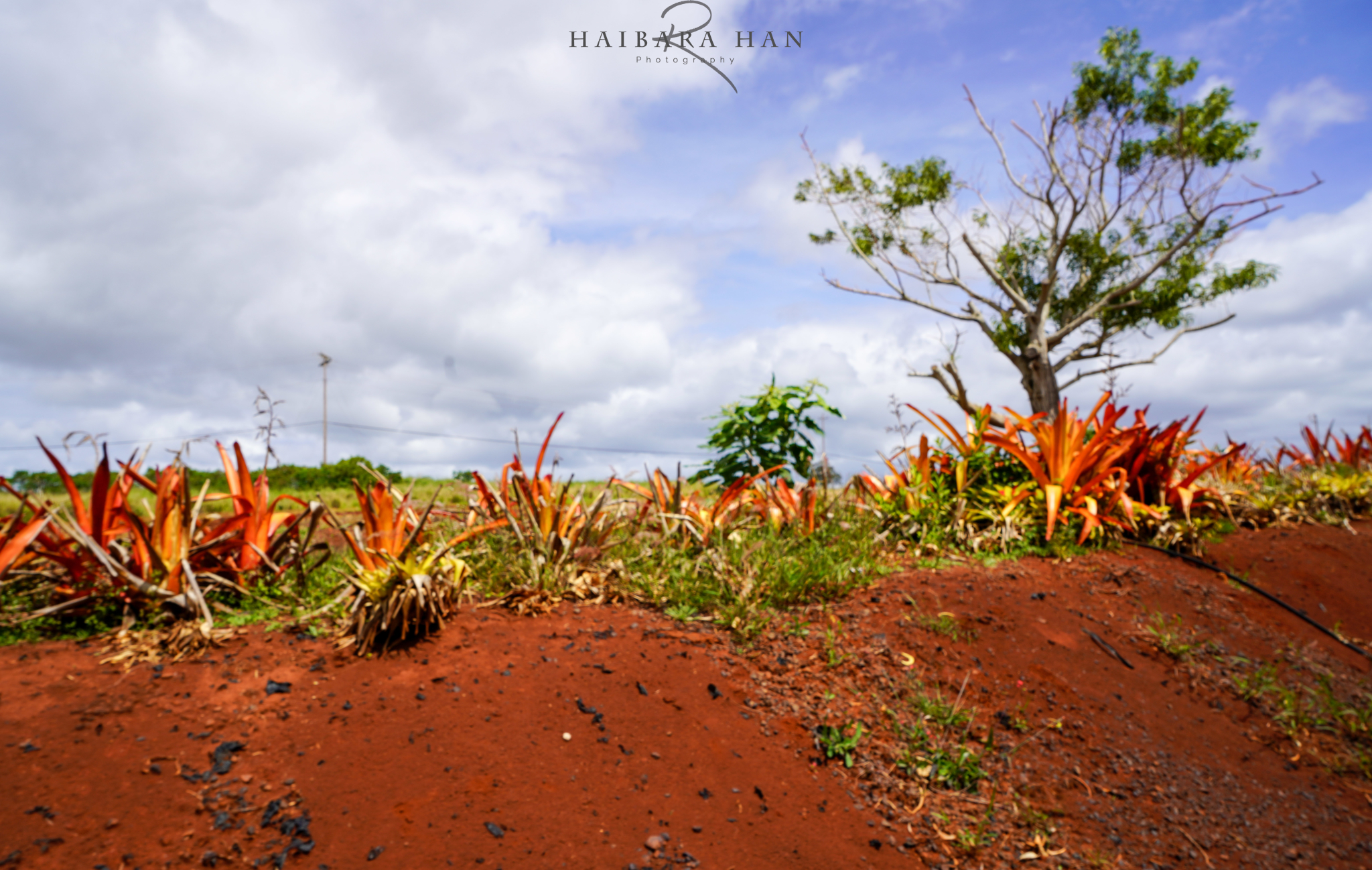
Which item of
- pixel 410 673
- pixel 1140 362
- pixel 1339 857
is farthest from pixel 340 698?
pixel 1140 362

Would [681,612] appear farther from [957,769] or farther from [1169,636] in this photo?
[1169,636]

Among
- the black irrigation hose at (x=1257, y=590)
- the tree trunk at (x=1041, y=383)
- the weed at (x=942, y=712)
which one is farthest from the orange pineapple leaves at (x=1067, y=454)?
the tree trunk at (x=1041, y=383)

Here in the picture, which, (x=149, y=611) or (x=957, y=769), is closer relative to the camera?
(x=957, y=769)

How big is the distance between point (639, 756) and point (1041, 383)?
55.9ft

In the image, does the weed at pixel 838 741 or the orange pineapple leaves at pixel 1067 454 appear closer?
the weed at pixel 838 741

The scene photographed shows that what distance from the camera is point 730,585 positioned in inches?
160

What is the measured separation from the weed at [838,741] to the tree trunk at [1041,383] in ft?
51.7

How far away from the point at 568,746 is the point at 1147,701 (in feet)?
9.85

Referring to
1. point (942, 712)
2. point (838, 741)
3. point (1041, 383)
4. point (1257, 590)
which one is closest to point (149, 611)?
point (838, 741)

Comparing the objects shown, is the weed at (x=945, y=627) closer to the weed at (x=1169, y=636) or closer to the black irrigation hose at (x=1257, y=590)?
the weed at (x=1169, y=636)

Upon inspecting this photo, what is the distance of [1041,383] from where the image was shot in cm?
1742

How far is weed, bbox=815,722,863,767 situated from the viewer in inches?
121

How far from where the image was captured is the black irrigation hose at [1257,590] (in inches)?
196

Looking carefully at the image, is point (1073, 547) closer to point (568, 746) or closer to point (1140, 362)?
point (568, 746)
